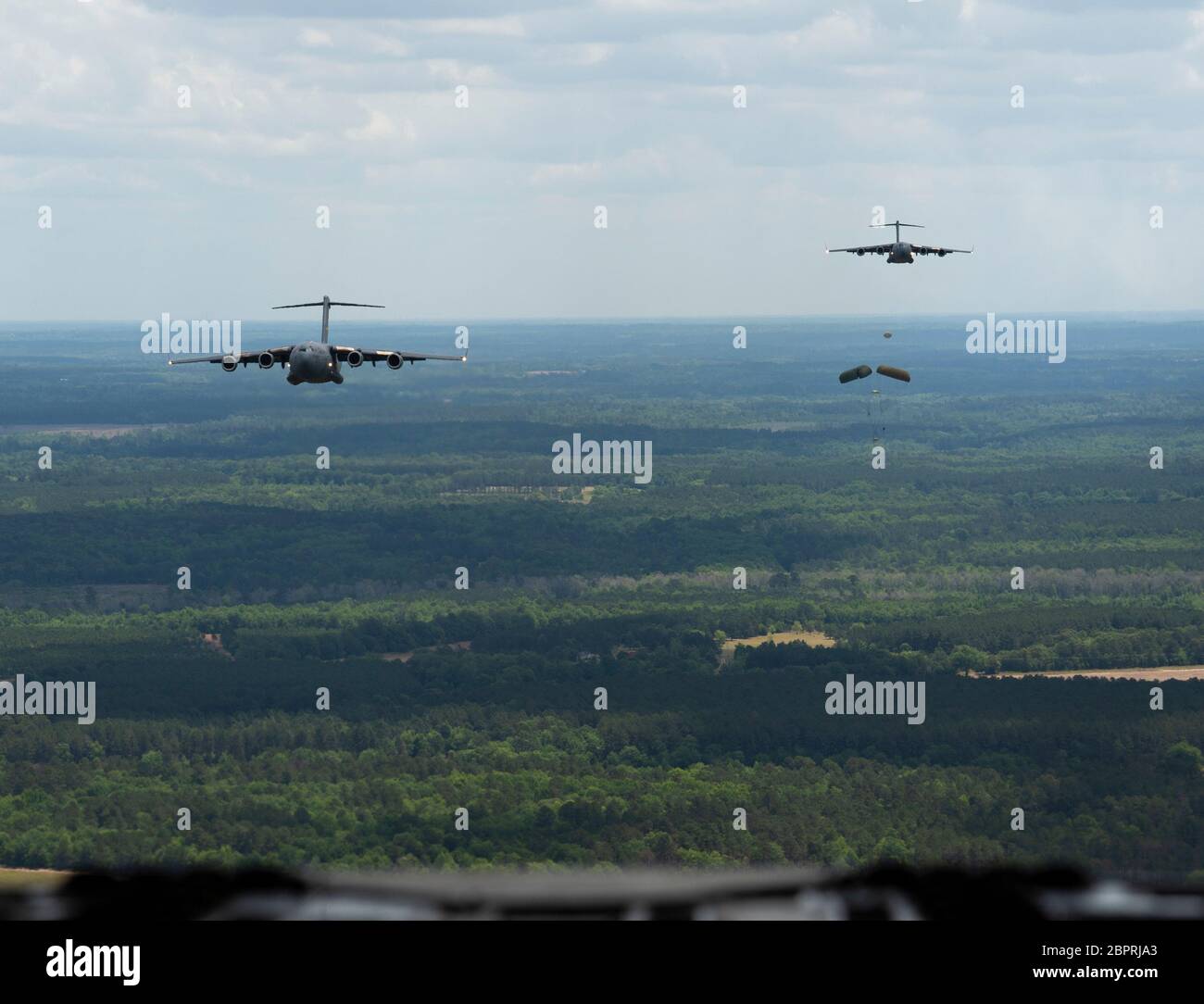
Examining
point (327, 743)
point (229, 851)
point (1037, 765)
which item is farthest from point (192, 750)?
point (1037, 765)

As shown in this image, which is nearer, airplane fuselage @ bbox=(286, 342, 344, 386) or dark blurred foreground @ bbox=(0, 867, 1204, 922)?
dark blurred foreground @ bbox=(0, 867, 1204, 922)

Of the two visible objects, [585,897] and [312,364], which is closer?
[585,897]

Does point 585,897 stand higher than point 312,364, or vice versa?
point 312,364

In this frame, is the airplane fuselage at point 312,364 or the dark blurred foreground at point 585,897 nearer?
the dark blurred foreground at point 585,897

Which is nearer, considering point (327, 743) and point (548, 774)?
point (548, 774)

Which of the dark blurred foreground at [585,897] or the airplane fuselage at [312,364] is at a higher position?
the airplane fuselage at [312,364]

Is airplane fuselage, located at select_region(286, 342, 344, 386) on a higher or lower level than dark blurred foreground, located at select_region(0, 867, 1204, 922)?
higher
